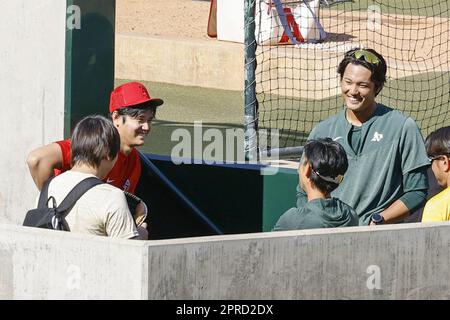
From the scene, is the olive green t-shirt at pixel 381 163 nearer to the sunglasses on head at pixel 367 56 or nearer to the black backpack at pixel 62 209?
the sunglasses on head at pixel 367 56

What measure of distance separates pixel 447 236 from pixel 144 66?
35.4 ft

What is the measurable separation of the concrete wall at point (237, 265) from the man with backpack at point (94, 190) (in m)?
0.19

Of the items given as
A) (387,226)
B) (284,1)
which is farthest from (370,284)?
(284,1)

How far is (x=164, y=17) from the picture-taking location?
20141mm

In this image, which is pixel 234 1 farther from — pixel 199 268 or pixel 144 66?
pixel 199 268

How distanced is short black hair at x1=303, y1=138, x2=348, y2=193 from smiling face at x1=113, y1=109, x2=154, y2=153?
3.60ft

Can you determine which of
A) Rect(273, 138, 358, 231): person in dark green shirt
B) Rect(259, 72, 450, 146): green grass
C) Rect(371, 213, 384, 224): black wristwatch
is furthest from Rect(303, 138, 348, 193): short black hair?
Rect(259, 72, 450, 146): green grass

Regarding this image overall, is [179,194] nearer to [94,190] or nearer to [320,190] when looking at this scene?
[320,190]

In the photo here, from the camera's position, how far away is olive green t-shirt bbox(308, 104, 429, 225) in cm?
679

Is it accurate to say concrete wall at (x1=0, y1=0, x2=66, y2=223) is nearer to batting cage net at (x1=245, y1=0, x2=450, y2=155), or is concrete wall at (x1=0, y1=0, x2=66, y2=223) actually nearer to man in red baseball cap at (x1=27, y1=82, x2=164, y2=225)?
man in red baseball cap at (x1=27, y1=82, x2=164, y2=225)

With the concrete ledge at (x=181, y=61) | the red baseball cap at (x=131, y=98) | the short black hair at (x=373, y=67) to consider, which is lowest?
the red baseball cap at (x=131, y=98)

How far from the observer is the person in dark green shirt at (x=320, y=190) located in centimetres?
609

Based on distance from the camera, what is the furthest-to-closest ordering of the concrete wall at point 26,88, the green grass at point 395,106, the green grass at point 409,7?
the green grass at point 409,7, the green grass at point 395,106, the concrete wall at point 26,88

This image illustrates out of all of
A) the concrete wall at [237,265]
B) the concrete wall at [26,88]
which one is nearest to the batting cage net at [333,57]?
the concrete wall at [26,88]
